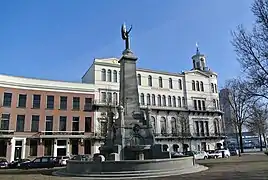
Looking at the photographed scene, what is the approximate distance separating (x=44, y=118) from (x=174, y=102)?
27.3 metres

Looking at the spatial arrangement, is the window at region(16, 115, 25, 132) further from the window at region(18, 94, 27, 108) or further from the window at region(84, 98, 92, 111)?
the window at region(84, 98, 92, 111)

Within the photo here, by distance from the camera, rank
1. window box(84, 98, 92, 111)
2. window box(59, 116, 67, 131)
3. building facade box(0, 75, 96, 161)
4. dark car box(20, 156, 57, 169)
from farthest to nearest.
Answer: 1. window box(84, 98, 92, 111)
2. window box(59, 116, 67, 131)
3. building facade box(0, 75, 96, 161)
4. dark car box(20, 156, 57, 169)

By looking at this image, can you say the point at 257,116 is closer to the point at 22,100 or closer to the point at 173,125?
the point at 173,125

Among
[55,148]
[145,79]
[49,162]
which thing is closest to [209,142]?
[145,79]

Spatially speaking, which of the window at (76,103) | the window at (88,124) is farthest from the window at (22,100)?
the window at (88,124)

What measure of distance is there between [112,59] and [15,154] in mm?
24698

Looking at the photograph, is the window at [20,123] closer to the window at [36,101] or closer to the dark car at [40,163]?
the window at [36,101]

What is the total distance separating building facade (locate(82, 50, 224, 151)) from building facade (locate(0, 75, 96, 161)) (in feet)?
9.05

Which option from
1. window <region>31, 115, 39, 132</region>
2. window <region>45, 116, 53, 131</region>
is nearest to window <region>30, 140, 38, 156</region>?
window <region>31, 115, 39, 132</region>

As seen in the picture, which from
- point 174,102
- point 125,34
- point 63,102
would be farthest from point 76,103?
point 125,34

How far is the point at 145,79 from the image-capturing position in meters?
51.0

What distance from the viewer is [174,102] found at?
53219 mm

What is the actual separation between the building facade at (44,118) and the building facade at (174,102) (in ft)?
9.05

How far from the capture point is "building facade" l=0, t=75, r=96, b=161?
3828 cm
